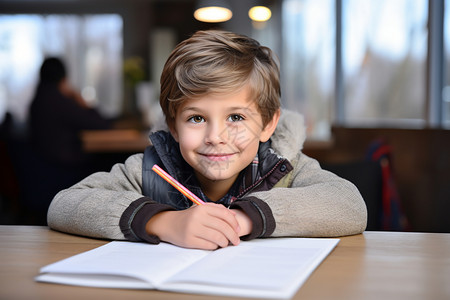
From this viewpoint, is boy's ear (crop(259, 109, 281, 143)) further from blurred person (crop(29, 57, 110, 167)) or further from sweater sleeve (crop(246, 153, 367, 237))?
blurred person (crop(29, 57, 110, 167))

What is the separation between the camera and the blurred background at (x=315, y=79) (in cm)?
198

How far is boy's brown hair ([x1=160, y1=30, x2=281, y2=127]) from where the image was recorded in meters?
1.00

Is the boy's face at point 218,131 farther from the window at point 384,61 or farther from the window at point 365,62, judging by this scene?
the window at point 384,61

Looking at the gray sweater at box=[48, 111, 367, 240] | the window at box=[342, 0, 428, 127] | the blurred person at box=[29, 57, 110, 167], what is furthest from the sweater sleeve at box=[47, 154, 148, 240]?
the window at box=[342, 0, 428, 127]

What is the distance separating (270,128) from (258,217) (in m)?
0.35

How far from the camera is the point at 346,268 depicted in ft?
2.18

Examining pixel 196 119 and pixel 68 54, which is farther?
pixel 68 54

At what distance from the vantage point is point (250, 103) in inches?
41.1

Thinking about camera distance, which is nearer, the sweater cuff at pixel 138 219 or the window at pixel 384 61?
the sweater cuff at pixel 138 219

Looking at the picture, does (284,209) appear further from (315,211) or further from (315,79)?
(315,79)

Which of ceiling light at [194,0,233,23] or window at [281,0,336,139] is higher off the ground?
ceiling light at [194,0,233,23]

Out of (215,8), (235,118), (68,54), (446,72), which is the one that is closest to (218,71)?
(235,118)

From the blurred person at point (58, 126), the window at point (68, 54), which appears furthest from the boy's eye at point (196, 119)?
the window at point (68, 54)

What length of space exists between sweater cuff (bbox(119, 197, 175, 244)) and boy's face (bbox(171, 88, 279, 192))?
0.18 meters
